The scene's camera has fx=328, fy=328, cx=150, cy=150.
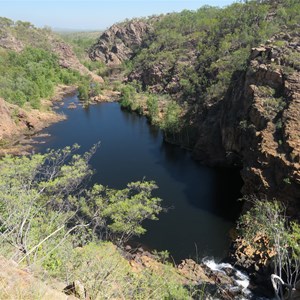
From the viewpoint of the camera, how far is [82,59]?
11919 cm

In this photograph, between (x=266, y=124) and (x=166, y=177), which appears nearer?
(x=266, y=124)

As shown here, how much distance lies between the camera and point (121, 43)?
122 metres

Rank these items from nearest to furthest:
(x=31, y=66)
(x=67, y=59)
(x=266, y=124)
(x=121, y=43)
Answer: (x=266, y=124) → (x=31, y=66) → (x=67, y=59) → (x=121, y=43)

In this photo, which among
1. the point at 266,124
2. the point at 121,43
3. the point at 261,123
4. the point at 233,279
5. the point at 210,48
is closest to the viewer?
the point at 233,279

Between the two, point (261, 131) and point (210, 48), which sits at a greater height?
point (210, 48)

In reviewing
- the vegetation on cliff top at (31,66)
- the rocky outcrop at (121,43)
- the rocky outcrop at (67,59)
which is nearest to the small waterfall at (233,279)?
the vegetation on cliff top at (31,66)

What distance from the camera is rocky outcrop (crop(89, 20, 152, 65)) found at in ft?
393

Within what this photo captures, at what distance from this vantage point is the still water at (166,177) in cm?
2778

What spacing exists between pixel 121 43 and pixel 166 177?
3732 inches

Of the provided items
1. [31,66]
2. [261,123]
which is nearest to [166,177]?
[261,123]

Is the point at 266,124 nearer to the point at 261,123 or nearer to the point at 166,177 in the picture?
the point at 261,123

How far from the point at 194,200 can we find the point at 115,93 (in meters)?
54.9

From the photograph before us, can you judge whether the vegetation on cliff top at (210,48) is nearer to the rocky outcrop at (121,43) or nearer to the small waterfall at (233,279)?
the rocky outcrop at (121,43)

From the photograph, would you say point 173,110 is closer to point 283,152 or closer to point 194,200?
point 194,200
